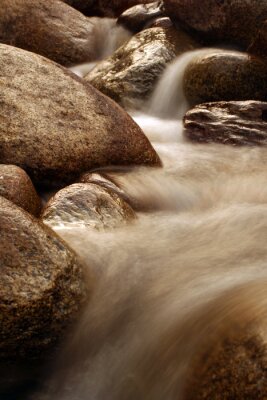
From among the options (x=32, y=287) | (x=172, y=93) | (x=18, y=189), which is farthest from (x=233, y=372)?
(x=172, y=93)

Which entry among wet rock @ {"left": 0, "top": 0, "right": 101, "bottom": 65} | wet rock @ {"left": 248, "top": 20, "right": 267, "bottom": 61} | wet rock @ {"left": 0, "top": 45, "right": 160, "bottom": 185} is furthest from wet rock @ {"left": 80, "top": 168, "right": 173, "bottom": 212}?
wet rock @ {"left": 0, "top": 0, "right": 101, "bottom": 65}

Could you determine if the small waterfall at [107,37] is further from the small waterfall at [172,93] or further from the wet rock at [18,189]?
the wet rock at [18,189]

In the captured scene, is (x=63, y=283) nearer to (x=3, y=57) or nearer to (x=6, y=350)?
(x=6, y=350)

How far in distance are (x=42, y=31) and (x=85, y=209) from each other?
24.1 feet

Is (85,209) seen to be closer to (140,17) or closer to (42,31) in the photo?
(42,31)

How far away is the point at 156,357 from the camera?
3021mm

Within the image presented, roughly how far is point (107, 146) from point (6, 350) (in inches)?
118

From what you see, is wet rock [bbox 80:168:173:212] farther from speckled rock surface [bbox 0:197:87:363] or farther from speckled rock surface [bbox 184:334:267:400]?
speckled rock surface [bbox 184:334:267:400]

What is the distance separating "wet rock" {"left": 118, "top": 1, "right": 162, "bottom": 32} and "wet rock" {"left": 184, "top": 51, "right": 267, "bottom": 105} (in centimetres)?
339

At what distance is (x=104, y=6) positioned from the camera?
13570 mm

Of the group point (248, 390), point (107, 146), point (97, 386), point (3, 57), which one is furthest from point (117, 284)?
point (3, 57)

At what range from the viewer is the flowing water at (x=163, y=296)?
286cm

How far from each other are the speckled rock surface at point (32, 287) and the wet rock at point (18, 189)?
3.16 feet

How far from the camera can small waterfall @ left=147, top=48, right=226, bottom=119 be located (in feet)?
27.2
